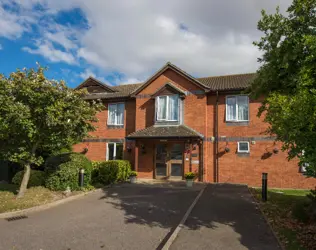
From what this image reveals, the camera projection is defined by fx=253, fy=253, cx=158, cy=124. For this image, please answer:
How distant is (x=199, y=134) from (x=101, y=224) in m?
9.23

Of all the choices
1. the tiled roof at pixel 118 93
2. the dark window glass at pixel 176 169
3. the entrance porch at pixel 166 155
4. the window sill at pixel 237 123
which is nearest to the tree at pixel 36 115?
the entrance porch at pixel 166 155

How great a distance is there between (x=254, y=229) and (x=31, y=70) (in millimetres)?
9887

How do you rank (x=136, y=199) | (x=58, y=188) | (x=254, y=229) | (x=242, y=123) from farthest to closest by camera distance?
(x=242, y=123)
(x=58, y=188)
(x=136, y=199)
(x=254, y=229)

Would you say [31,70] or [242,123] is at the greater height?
[31,70]

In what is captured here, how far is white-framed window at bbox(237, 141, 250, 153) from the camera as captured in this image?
51.1 ft

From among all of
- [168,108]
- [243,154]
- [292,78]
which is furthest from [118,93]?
[292,78]

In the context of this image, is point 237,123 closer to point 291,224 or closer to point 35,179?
point 291,224

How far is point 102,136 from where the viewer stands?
19250 mm

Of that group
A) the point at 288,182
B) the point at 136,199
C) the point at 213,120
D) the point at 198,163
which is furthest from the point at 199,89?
the point at 136,199

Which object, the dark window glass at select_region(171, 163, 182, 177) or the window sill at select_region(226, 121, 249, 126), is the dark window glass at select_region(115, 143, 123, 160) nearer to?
the dark window glass at select_region(171, 163, 182, 177)

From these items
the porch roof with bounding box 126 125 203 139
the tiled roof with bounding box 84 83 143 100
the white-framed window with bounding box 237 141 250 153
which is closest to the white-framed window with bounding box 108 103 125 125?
the tiled roof with bounding box 84 83 143 100

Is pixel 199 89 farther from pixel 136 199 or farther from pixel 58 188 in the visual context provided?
pixel 58 188

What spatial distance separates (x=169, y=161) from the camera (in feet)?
55.5

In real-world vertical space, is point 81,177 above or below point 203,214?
above
